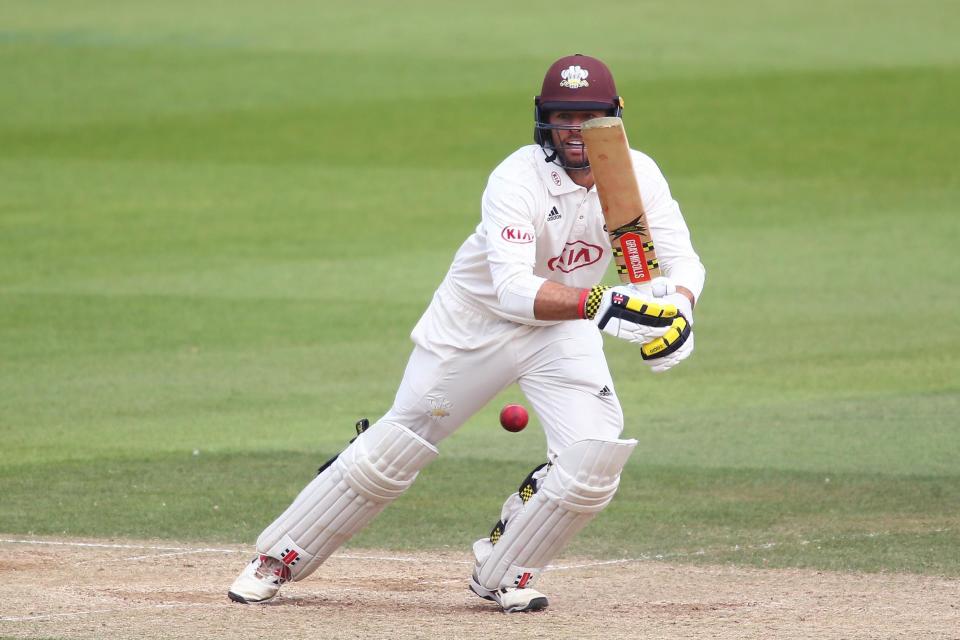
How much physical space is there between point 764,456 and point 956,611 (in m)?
3.48

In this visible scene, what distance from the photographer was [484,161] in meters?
23.6

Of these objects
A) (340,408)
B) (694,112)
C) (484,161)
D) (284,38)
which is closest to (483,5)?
(284,38)

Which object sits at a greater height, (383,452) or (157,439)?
(383,452)

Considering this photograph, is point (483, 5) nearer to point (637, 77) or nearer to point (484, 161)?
point (637, 77)

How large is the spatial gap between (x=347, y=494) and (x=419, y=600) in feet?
1.69

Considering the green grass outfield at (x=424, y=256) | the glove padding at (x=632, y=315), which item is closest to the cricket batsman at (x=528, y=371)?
the glove padding at (x=632, y=315)

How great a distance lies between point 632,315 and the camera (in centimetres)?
572

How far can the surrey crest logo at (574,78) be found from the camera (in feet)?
20.4

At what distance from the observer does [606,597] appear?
6609 millimetres

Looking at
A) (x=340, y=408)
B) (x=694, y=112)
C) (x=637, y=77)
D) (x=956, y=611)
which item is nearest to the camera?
(x=956, y=611)

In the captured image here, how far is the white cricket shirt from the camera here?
604cm

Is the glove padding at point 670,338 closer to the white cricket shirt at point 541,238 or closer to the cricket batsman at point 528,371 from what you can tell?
the cricket batsman at point 528,371

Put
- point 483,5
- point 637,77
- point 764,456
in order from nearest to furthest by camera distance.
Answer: point 764,456 < point 637,77 < point 483,5

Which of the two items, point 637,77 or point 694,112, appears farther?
point 637,77
